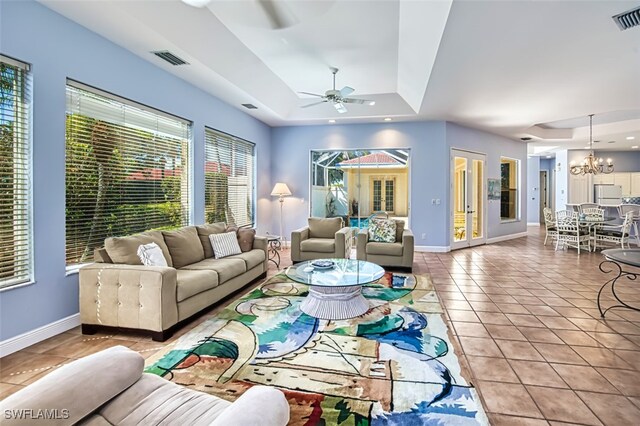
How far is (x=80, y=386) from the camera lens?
1.15 metres

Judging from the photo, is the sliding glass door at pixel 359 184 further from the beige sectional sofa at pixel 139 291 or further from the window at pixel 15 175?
the window at pixel 15 175

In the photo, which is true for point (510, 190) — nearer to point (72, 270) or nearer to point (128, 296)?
point (128, 296)

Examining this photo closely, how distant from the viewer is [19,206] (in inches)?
107

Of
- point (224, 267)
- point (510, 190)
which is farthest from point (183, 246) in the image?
point (510, 190)

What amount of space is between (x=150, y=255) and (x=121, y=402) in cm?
220

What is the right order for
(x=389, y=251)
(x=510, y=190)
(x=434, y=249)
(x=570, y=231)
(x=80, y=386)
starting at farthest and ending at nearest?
(x=510, y=190)
(x=434, y=249)
(x=570, y=231)
(x=389, y=251)
(x=80, y=386)

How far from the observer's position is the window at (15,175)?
260cm

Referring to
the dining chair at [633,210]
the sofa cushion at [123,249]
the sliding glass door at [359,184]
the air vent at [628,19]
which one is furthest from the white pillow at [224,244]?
the dining chair at [633,210]

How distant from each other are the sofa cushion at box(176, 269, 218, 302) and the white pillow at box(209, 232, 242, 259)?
0.75 meters

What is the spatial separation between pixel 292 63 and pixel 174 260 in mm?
3377

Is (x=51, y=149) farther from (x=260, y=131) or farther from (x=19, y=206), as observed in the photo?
(x=260, y=131)

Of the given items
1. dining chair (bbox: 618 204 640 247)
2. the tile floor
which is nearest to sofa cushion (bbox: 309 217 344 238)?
the tile floor

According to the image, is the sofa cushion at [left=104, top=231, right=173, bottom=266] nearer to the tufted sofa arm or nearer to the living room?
the tufted sofa arm

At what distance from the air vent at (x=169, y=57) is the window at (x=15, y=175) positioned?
53.0 inches
